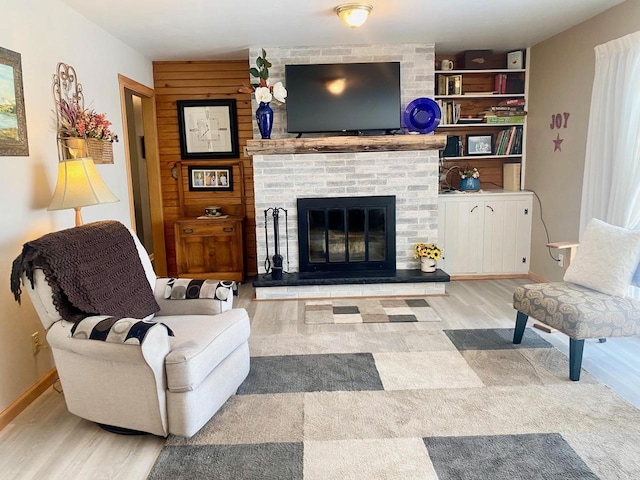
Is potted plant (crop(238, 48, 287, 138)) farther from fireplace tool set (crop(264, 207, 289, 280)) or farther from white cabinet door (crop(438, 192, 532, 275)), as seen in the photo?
white cabinet door (crop(438, 192, 532, 275))

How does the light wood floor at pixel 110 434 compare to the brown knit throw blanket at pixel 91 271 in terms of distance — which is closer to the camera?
the light wood floor at pixel 110 434

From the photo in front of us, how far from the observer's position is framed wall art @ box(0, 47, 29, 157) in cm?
249

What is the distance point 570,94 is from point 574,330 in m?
2.50

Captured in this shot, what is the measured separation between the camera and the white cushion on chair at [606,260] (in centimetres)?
290

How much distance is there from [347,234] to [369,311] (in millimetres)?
954

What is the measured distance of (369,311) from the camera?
13.5 ft

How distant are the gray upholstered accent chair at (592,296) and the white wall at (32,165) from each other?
3.04 metres

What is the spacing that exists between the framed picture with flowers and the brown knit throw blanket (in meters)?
2.55

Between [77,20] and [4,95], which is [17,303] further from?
[77,20]

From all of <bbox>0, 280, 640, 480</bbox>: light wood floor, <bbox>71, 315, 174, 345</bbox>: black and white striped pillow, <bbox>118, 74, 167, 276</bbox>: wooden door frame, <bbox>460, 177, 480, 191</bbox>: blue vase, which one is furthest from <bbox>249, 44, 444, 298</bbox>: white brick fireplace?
<bbox>71, 315, 174, 345</bbox>: black and white striped pillow

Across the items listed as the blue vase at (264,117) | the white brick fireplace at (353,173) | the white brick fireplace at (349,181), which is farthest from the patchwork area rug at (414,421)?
the blue vase at (264,117)

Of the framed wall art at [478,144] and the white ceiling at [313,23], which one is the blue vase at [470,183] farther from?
the white ceiling at [313,23]

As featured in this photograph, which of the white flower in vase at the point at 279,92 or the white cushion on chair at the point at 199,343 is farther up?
the white flower in vase at the point at 279,92

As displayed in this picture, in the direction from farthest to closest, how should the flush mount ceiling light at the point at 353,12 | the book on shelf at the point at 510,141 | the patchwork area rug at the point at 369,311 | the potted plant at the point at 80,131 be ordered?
the book on shelf at the point at 510,141 < the patchwork area rug at the point at 369,311 < the flush mount ceiling light at the point at 353,12 < the potted plant at the point at 80,131
